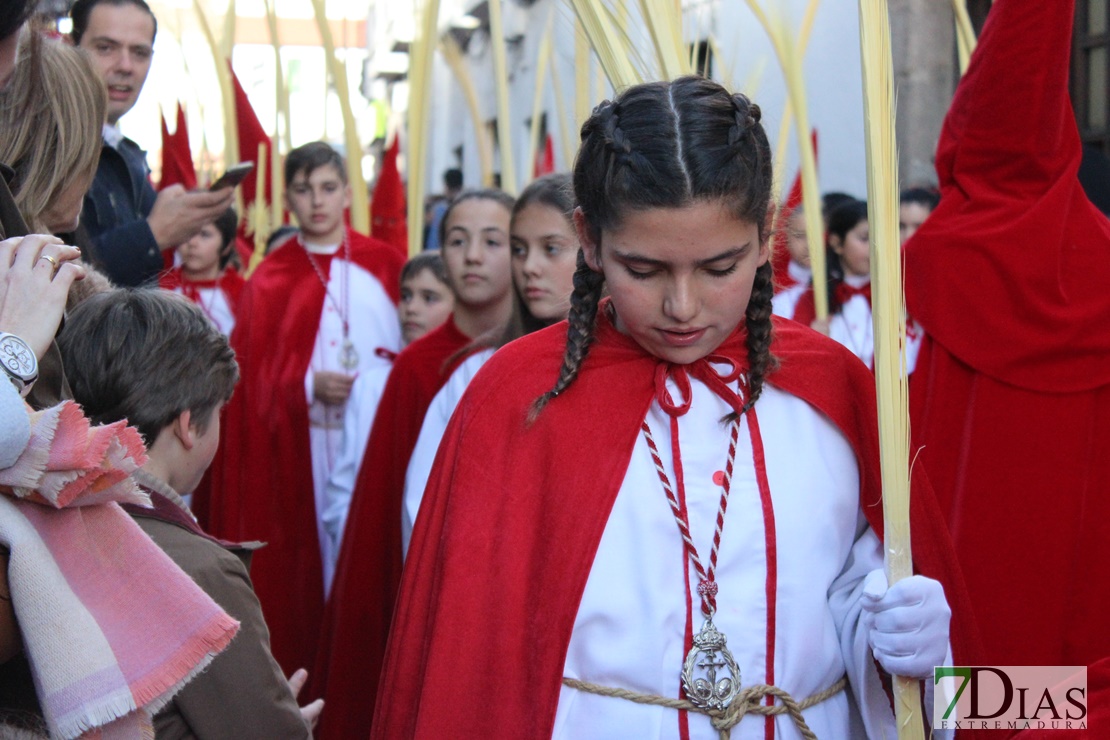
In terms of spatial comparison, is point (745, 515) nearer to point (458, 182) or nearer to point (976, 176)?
point (976, 176)

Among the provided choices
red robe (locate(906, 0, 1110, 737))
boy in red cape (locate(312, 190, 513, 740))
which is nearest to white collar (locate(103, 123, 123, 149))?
boy in red cape (locate(312, 190, 513, 740))

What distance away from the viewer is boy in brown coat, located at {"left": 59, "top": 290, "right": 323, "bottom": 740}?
7.06 feet

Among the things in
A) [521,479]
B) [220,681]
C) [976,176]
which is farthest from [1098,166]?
[220,681]

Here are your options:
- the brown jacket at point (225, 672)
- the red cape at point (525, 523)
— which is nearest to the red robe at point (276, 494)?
the brown jacket at point (225, 672)

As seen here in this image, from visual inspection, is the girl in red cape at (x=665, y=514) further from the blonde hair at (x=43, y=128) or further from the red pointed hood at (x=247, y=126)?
the red pointed hood at (x=247, y=126)

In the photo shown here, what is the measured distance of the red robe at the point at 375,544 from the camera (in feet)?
14.0

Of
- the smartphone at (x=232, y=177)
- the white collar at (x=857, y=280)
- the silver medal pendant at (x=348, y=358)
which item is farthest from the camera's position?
the white collar at (x=857, y=280)

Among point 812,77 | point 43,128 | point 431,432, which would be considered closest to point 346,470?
point 431,432

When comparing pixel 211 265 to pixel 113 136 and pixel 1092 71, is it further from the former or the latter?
pixel 1092 71

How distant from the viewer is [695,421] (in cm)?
213

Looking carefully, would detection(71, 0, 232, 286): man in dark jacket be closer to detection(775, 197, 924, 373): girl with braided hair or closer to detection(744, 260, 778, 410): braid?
detection(744, 260, 778, 410): braid

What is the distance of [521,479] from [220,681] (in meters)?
0.59

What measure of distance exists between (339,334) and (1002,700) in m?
3.77

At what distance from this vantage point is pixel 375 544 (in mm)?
4305
